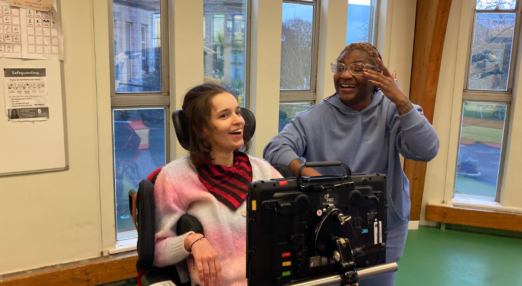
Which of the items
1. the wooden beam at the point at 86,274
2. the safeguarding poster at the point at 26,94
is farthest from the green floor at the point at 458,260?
the safeguarding poster at the point at 26,94

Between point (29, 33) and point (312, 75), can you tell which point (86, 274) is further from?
point (312, 75)

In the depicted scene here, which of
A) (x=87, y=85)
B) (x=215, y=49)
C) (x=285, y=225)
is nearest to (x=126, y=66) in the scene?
(x=87, y=85)

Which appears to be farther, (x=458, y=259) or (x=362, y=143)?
(x=458, y=259)

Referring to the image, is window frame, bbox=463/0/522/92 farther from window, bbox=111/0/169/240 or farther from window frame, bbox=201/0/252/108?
window, bbox=111/0/169/240

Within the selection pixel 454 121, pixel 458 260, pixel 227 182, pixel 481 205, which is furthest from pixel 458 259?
pixel 227 182

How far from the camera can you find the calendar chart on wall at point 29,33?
7.10 ft

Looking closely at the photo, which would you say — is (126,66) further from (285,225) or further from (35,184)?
(285,225)

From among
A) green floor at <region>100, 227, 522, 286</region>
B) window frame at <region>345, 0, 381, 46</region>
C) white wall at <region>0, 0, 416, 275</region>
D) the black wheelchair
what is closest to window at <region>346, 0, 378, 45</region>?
window frame at <region>345, 0, 381, 46</region>

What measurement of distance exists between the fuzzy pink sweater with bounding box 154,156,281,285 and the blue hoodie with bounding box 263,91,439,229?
0.37 meters

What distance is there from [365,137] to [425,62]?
2.35m

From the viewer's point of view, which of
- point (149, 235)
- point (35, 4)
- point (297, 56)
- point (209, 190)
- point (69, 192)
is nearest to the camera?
point (149, 235)

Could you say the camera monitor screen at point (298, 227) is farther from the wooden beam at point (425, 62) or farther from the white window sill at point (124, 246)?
the wooden beam at point (425, 62)

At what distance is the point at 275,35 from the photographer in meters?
3.13

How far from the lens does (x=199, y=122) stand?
1.54 meters
